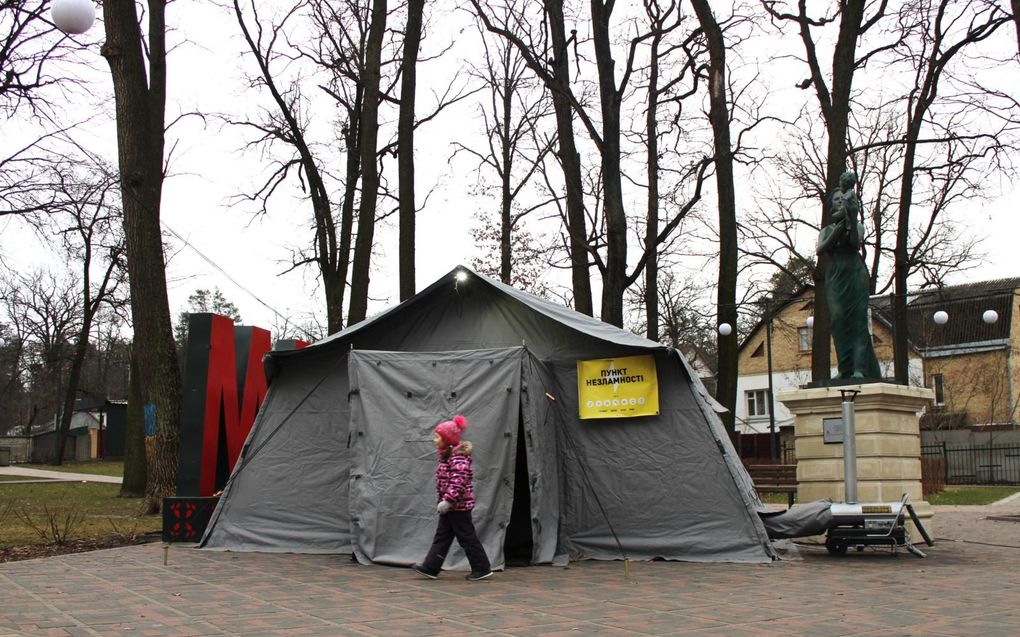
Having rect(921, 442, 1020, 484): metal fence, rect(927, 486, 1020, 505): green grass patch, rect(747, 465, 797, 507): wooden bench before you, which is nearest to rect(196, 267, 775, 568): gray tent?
rect(747, 465, 797, 507): wooden bench

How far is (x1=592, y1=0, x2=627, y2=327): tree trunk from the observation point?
1545 centimetres

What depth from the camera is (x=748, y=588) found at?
7.43 meters

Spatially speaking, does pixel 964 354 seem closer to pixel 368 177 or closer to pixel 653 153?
pixel 653 153

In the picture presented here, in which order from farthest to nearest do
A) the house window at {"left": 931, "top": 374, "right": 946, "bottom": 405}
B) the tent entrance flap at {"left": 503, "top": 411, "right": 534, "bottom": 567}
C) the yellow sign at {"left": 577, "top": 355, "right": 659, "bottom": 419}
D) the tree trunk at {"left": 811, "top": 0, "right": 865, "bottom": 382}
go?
the house window at {"left": 931, "top": 374, "right": 946, "bottom": 405}
the tree trunk at {"left": 811, "top": 0, "right": 865, "bottom": 382}
the tent entrance flap at {"left": 503, "top": 411, "right": 534, "bottom": 567}
the yellow sign at {"left": 577, "top": 355, "right": 659, "bottom": 419}

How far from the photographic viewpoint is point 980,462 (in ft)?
96.1

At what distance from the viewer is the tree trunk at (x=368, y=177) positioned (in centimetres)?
1599

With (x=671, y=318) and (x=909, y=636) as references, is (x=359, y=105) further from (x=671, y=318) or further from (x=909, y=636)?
(x=671, y=318)

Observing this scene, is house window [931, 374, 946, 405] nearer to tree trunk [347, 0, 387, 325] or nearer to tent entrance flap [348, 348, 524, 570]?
tree trunk [347, 0, 387, 325]

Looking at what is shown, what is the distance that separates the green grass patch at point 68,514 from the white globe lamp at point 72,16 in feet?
17.3

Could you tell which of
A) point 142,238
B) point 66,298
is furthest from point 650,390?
point 66,298

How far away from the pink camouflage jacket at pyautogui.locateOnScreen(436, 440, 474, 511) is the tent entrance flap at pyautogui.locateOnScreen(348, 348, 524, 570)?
0.68 m

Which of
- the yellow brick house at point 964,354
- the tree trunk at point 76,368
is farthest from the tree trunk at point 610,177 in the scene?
the tree trunk at point 76,368

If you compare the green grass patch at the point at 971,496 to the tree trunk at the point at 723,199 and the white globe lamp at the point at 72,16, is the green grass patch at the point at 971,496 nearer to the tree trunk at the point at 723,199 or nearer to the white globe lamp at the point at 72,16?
the tree trunk at the point at 723,199

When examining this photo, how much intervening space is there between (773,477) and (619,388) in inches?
133
